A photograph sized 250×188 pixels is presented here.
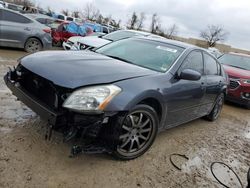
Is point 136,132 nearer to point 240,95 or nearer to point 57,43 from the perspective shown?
point 240,95

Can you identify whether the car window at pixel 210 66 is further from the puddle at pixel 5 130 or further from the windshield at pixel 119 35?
the windshield at pixel 119 35

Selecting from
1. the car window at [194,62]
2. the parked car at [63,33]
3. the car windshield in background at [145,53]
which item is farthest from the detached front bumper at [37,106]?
the parked car at [63,33]

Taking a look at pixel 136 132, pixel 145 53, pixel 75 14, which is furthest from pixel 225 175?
pixel 75 14

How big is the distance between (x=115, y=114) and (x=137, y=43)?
6.73 feet

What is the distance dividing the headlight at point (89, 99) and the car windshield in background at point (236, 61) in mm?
7501

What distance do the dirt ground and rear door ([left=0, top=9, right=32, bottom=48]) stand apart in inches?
221

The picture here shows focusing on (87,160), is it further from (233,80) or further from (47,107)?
(233,80)

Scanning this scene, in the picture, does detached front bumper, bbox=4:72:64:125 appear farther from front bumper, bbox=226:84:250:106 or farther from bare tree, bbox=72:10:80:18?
bare tree, bbox=72:10:80:18

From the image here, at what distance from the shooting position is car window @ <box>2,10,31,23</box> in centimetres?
1020

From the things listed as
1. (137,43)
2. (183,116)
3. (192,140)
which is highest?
(137,43)

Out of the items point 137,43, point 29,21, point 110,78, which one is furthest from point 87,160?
point 29,21

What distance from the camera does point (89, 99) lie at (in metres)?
3.10

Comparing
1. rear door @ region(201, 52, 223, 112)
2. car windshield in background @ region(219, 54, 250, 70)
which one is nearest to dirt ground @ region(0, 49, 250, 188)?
rear door @ region(201, 52, 223, 112)

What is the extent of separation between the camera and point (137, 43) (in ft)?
16.2
